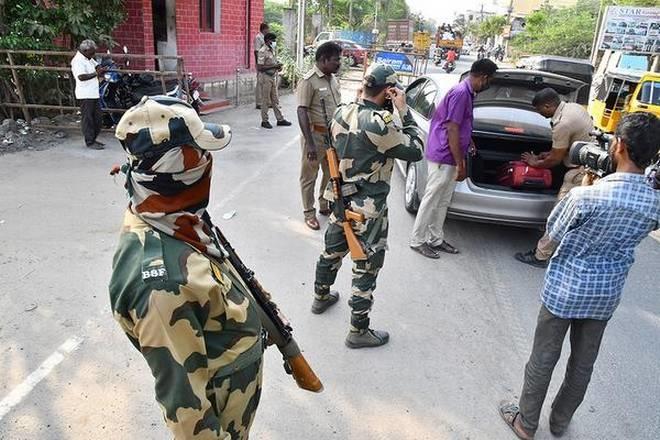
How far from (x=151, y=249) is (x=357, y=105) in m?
1.91

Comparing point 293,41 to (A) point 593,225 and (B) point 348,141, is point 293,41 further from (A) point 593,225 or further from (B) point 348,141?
(A) point 593,225

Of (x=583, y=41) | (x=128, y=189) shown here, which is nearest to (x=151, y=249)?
(x=128, y=189)

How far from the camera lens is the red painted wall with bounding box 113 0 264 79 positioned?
396 inches

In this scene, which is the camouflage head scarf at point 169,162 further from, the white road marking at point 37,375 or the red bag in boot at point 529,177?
the red bag in boot at point 529,177

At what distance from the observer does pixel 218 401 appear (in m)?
1.37

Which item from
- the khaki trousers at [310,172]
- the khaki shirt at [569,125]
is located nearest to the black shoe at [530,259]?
the khaki shirt at [569,125]

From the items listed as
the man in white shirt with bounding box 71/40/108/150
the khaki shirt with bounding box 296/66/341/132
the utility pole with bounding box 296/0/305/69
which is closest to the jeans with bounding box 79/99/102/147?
the man in white shirt with bounding box 71/40/108/150

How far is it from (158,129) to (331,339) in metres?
2.24

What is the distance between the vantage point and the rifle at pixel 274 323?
1516 millimetres

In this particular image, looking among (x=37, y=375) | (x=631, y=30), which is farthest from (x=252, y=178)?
(x=631, y=30)

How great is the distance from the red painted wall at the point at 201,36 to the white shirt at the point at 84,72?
3.72 m

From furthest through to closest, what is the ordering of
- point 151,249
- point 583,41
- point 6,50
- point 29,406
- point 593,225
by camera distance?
point 583,41
point 6,50
point 29,406
point 593,225
point 151,249

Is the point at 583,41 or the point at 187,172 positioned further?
the point at 583,41

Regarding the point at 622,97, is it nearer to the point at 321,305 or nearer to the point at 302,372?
the point at 321,305
